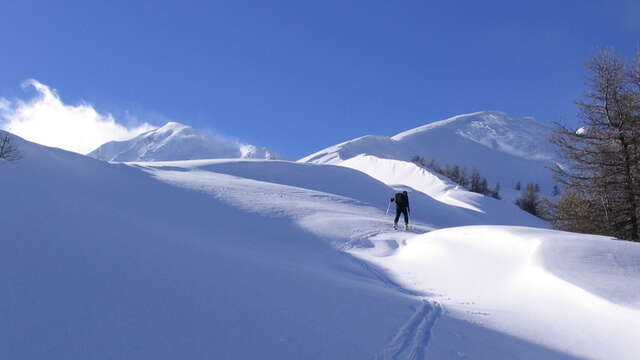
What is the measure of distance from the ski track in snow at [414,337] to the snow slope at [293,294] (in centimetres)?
2

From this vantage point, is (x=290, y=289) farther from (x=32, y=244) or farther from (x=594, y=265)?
(x=594, y=265)

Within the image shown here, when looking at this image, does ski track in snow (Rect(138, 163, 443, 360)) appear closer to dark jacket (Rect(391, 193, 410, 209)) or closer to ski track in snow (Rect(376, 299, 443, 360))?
ski track in snow (Rect(376, 299, 443, 360))

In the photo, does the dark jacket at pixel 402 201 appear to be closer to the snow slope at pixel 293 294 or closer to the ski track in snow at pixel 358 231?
the ski track in snow at pixel 358 231

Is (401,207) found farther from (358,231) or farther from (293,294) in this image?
(293,294)

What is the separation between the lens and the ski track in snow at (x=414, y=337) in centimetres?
378

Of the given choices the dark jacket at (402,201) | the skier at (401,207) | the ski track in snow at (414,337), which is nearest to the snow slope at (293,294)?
the ski track in snow at (414,337)

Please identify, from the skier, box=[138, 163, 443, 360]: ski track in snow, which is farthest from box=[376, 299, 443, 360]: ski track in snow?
the skier

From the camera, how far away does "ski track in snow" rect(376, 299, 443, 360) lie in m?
3.78

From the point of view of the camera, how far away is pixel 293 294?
5.09m

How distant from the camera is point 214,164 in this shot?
2748 centimetres

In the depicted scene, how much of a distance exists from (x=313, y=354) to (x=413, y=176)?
4881 centimetres

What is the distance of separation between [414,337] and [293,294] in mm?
1697

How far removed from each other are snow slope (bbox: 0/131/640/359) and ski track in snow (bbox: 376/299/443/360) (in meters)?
0.02

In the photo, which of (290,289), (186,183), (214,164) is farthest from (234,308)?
(214,164)
